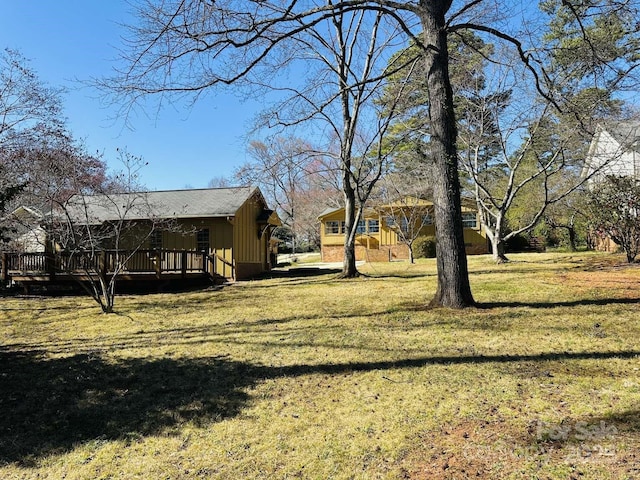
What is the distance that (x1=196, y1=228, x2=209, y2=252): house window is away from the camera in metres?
16.4

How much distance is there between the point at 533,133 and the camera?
14555 mm

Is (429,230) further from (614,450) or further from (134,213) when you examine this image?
(614,450)

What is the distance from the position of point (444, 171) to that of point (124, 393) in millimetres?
5791

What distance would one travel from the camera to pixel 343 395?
405 centimetres

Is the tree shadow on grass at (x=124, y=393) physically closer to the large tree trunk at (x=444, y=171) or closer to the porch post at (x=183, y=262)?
the large tree trunk at (x=444, y=171)

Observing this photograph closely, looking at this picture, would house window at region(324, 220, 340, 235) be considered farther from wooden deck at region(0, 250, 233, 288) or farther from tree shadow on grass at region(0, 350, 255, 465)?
tree shadow on grass at region(0, 350, 255, 465)

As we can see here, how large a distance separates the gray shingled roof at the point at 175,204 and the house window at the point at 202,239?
84 centimetres

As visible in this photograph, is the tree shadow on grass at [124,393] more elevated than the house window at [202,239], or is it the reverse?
the house window at [202,239]

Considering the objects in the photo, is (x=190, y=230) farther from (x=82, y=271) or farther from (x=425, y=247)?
(x=425, y=247)

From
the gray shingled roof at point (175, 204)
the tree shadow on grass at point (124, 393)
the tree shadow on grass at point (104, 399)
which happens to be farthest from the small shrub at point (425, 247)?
the tree shadow on grass at point (104, 399)

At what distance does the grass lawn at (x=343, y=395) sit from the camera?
2908 millimetres

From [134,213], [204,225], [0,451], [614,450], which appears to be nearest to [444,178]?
[614,450]

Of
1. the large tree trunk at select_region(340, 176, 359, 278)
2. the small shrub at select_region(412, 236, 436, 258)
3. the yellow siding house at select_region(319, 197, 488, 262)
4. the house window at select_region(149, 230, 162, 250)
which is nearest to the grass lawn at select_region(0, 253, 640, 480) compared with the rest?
the large tree trunk at select_region(340, 176, 359, 278)

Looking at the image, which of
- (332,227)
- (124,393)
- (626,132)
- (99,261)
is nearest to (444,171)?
(124,393)
